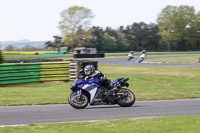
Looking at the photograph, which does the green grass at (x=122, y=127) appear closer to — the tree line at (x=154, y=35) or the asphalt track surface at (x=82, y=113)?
the asphalt track surface at (x=82, y=113)

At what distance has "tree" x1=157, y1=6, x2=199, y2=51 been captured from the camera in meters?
98.6

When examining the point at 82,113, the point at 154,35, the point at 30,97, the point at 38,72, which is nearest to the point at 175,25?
the point at 154,35

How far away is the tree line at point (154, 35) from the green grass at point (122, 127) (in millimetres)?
80025

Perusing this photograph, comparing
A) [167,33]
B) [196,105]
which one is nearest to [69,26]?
[167,33]

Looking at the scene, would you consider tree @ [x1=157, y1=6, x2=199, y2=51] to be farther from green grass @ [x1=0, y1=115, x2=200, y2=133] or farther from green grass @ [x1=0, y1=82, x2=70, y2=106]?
green grass @ [x1=0, y1=115, x2=200, y2=133]

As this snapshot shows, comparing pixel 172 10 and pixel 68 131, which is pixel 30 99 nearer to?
pixel 68 131

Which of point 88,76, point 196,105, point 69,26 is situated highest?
point 69,26

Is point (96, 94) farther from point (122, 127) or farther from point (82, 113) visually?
point (122, 127)

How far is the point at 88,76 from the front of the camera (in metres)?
9.62

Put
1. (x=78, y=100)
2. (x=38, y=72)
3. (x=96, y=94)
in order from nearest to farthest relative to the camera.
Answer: (x=78, y=100)
(x=96, y=94)
(x=38, y=72)

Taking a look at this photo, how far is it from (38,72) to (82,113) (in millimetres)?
9813

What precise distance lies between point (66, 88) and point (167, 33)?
279 ft

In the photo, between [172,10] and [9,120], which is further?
[172,10]

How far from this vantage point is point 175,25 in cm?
10000
